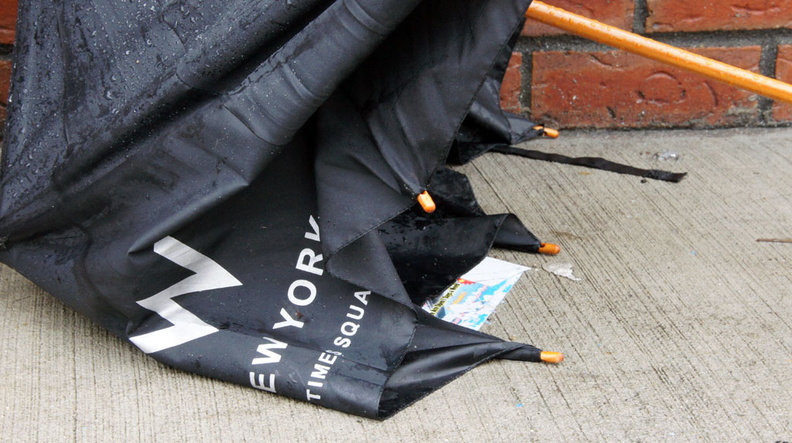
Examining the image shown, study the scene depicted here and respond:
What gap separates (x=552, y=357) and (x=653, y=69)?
922 mm

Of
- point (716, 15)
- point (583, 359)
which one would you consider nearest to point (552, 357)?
point (583, 359)

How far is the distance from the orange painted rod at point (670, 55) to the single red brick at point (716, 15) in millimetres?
552

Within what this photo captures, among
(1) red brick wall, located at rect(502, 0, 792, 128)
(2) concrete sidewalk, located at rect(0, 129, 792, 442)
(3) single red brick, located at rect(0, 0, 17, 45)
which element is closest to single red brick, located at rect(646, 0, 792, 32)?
(1) red brick wall, located at rect(502, 0, 792, 128)

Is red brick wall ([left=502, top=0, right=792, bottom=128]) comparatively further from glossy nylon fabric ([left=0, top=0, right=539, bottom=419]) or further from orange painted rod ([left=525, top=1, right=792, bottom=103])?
glossy nylon fabric ([left=0, top=0, right=539, bottom=419])

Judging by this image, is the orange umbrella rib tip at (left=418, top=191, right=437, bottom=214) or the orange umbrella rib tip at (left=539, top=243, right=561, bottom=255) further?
the orange umbrella rib tip at (left=539, top=243, right=561, bottom=255)

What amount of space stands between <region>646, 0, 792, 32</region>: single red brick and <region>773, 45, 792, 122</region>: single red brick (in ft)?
0.18

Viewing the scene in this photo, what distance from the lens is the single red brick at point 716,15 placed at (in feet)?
5.87

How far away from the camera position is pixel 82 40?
1.15 meters

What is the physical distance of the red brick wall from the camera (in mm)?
1797

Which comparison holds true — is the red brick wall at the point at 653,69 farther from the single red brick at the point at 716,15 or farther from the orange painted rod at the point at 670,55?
the orange painted rod at the point at 670,55

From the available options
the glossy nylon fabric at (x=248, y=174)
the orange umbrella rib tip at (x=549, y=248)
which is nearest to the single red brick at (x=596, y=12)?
the orange umbrella rib tip at (x=549, y=248)

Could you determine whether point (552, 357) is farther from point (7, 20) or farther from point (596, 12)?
point (7, 20)

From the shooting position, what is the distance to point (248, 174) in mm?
1056

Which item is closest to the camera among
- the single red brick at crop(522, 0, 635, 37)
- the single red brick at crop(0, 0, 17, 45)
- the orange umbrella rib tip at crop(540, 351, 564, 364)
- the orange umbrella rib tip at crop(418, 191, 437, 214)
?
the orange umbrella rib tip at crop(418, 191, 437, 214)
